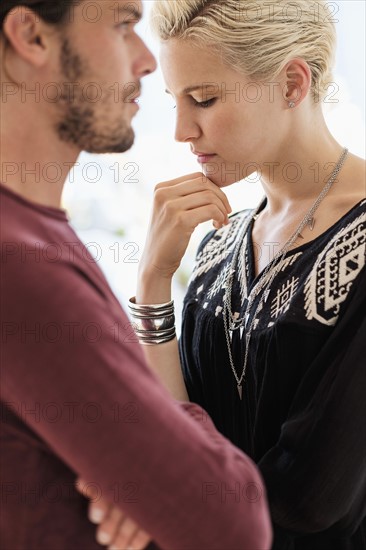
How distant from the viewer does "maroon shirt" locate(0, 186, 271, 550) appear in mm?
795

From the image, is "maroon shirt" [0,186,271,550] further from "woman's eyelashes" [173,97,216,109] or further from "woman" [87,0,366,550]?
"woman's eyelashes" [173,97,216,109]

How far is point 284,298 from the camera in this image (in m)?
1.39

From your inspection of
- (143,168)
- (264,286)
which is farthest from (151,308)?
(143,168)

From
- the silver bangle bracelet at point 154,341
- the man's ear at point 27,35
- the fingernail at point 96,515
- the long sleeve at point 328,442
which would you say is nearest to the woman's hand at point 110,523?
the fingernail at point 96,515

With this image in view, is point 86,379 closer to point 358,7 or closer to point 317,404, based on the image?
point 317,404

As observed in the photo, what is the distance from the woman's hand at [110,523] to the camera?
899 millimetres

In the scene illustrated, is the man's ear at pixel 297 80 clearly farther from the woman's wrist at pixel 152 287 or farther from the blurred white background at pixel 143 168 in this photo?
the blurred white background at pixel 143 168

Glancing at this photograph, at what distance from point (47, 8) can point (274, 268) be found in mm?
743

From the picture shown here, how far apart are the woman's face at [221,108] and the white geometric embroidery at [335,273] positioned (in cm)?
27

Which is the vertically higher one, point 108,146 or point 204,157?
point 108,146

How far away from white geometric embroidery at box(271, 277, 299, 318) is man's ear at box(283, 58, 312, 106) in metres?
0.37

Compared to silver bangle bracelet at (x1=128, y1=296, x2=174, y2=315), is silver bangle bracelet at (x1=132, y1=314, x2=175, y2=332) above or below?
below

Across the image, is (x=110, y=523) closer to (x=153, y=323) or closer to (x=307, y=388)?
(x=307, y=388)

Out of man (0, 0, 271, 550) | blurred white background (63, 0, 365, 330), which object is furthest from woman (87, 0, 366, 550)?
blurred white background (63, 0, 365, 330)
